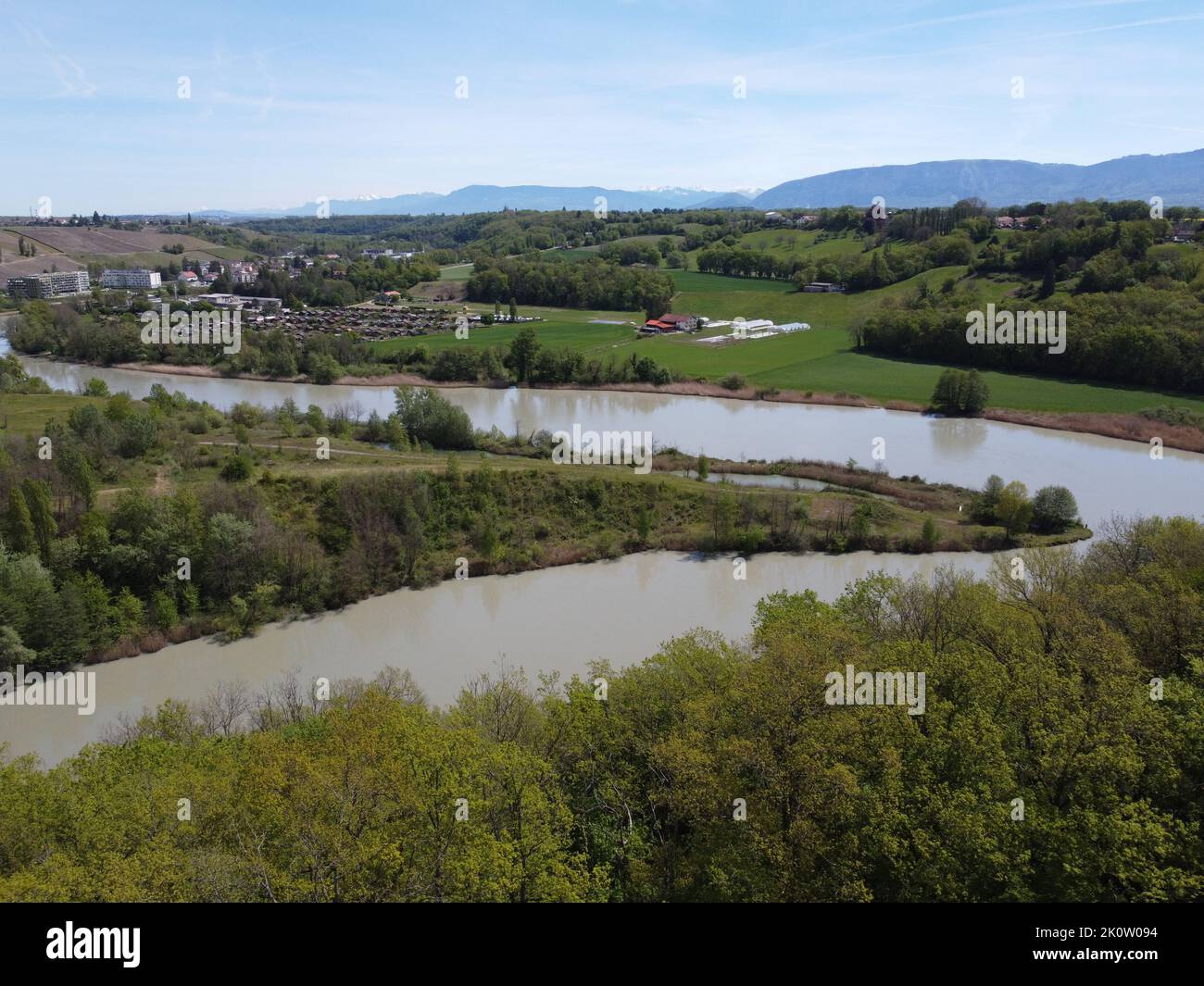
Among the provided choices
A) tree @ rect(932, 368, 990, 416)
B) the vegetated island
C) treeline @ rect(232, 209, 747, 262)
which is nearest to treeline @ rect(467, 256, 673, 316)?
treeline @ rect(232, 209, 747, 262)

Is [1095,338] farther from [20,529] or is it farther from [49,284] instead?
[49,284]

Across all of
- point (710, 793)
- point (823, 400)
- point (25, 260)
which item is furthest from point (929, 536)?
point (25, 260)

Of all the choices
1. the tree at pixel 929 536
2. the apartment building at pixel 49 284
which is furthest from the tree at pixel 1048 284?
the apartment building at pixel 49 284

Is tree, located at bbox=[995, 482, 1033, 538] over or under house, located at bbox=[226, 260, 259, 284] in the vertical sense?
under

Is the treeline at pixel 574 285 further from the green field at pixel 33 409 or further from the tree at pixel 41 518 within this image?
the tree at pixel 41 518

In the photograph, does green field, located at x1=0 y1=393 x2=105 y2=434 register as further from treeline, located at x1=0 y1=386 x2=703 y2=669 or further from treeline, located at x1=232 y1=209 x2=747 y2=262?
treeline, located at x1=232 y1=209 x2=747 y2=262

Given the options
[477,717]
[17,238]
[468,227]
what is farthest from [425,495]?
[468,227]

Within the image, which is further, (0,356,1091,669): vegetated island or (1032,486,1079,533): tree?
(1032,486,1079,533): tree
